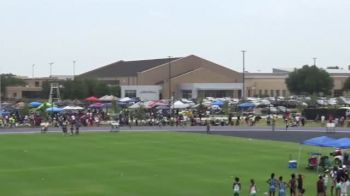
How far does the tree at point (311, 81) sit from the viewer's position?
11875cm

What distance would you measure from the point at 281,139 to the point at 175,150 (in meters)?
11.6

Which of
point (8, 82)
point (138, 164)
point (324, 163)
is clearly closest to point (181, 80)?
point (8, 82)

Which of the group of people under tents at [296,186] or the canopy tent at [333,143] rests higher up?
Result: the canopy tent at [333,143]

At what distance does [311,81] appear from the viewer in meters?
119

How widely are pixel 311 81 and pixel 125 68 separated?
40.9 metres

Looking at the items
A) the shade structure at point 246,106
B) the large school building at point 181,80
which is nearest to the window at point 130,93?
the large school building at point 181,80

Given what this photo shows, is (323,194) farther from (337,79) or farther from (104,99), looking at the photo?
(337,79)

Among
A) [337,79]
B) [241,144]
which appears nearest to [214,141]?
[241,144]

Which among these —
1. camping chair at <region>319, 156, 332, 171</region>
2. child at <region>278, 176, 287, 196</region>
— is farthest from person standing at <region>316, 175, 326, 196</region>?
camping chair at <region>319, 156, 332, 171</region>

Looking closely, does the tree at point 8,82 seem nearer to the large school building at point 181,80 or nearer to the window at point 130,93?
the large school building at point 181,80

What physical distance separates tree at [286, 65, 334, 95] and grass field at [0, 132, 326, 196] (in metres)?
70.9

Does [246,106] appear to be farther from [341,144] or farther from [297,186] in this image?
[297,186]

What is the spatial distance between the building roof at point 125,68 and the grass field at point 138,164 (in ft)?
262

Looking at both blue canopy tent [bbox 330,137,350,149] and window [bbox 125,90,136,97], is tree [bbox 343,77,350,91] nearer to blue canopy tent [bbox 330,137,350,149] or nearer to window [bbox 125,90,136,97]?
window [bbox 125,90,136,97]
